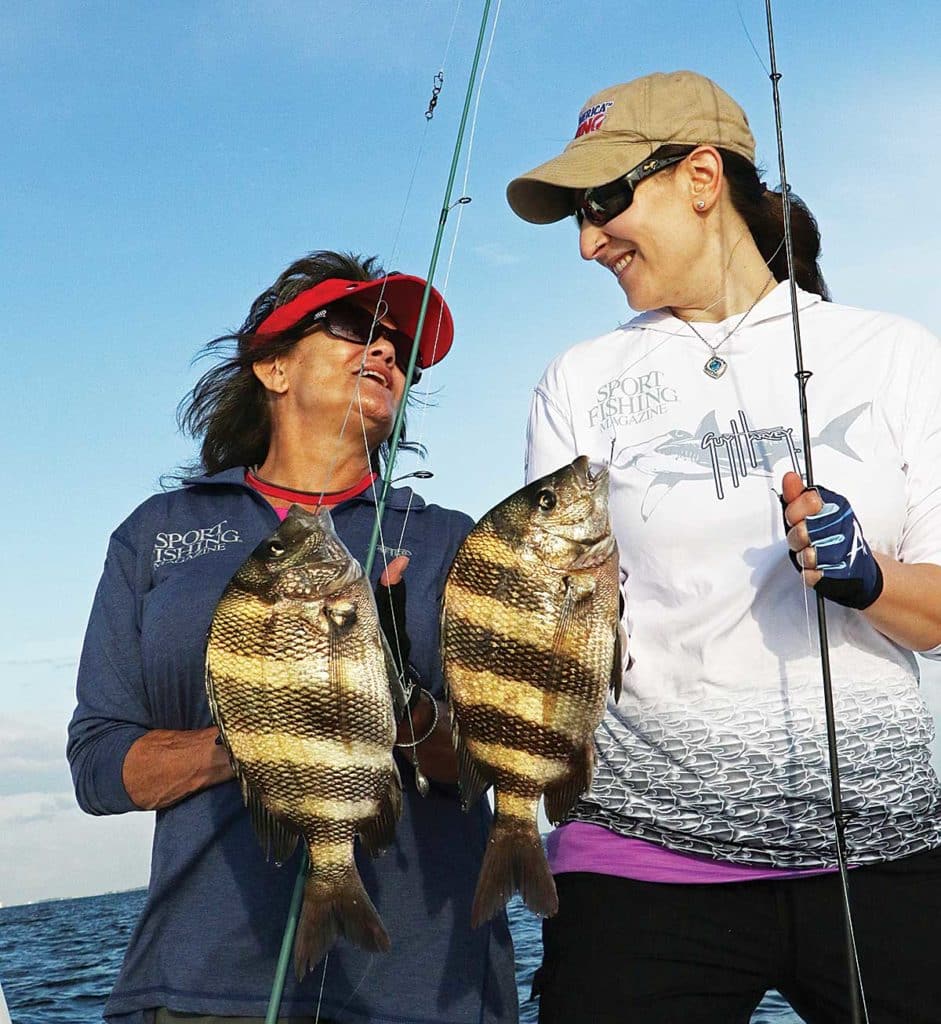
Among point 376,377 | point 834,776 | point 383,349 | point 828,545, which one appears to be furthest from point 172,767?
point 828,545

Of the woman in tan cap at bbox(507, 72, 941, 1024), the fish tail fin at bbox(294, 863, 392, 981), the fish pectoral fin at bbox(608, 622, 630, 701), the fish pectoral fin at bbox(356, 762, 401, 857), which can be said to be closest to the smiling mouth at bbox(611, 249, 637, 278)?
the woman in tan cap at bbox(507, 72, 941, 1024)

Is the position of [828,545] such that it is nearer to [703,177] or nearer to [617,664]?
[617,664]

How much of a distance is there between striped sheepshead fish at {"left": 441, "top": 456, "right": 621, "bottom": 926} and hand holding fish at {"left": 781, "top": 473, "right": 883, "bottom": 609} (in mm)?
402

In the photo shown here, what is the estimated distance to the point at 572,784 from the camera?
273 centimetres

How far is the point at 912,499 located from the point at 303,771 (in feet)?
5.20

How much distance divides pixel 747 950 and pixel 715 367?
1.44 metres

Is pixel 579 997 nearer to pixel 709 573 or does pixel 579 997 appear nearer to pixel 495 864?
pixel 495 864

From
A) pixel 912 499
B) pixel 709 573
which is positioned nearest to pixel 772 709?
pixel 709 573

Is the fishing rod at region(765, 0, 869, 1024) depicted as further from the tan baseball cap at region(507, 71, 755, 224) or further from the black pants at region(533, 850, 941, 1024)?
the tan baseball cap at region(507, 71, 755, 224)

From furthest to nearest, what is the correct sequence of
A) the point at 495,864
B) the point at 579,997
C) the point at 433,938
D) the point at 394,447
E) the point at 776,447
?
1. the point at 394,447
2. the point at 433,938
3. the point at 776,447
4. the point at 579,997
5. the point at 495,864

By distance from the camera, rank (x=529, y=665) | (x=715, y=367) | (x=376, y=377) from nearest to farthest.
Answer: (x=529, y=665), (x=715, y=367), (x=376, y=377)

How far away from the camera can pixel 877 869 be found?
2881mm

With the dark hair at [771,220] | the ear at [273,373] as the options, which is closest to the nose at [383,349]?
the ear at [273,373]
